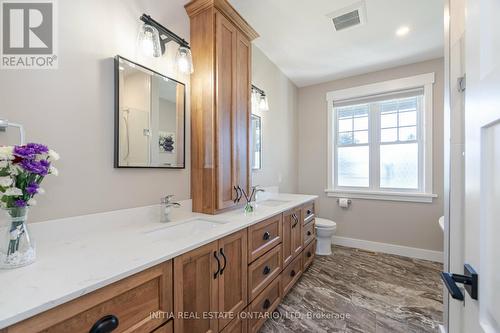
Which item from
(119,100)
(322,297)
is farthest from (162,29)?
(322,297)

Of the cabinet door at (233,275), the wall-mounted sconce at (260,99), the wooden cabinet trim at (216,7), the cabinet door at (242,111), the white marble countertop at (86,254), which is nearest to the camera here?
the white marble countertop at (86,254)

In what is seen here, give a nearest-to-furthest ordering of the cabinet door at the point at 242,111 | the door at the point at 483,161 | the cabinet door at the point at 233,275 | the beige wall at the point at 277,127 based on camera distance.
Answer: the door at the point at 483,161 → the cabinet door at the point at 233,275 → the cabinet door at the point at 242,111 → the beige wall at the point at 277,127

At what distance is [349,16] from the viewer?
6.97ft

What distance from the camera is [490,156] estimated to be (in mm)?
522

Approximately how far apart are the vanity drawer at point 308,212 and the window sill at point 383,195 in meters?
1.01

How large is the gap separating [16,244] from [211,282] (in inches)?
32.3

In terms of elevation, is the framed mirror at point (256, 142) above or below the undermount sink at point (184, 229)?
above

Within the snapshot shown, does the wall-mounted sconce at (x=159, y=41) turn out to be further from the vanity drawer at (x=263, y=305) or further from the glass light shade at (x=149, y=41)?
the vanity drawer at (x=263, y=305)

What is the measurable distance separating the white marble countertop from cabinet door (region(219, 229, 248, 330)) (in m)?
0.09

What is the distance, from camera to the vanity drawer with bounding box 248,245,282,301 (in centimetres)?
151

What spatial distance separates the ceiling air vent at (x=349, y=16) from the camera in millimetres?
1998

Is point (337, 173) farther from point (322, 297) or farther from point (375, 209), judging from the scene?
point (322, 297)

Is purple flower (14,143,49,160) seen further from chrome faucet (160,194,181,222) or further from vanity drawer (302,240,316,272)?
vanity drawer (302,240,316,272)

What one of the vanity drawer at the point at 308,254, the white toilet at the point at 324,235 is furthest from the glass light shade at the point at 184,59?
the white toilet at the point at 324,235
